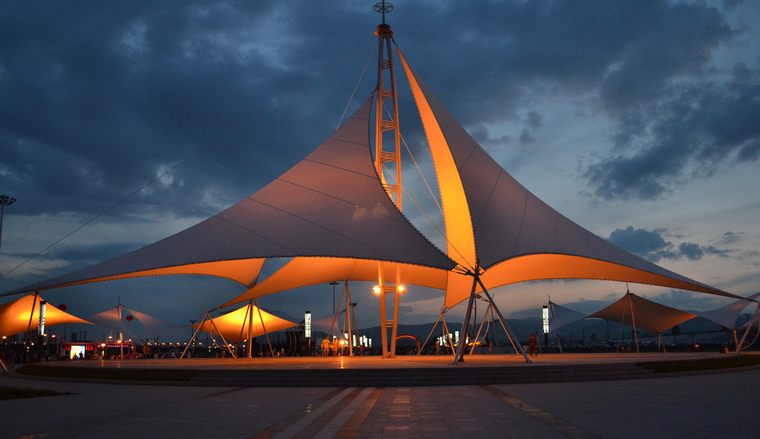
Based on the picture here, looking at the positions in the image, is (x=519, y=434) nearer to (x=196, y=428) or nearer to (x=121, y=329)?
(x=196, y=428)

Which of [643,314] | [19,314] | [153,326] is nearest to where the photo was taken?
[19,314]

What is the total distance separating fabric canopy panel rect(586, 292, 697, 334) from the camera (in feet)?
105

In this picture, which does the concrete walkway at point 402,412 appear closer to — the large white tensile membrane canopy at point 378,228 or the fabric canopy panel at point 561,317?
the large white tensile membrane canopy at point 378,228

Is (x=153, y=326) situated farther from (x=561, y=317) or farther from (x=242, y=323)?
(x=561, y=317)

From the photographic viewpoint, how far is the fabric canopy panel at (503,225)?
16203mm

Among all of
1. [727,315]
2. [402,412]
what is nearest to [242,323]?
[727,315]

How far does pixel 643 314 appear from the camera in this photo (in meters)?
33.1

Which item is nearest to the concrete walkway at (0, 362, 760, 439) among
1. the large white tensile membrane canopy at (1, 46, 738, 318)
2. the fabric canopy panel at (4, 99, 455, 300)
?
the fabric canopy panel at (4, 99, 455, 300)

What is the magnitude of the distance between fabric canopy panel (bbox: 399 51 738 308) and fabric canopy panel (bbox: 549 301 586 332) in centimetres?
1602

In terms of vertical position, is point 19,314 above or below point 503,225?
below

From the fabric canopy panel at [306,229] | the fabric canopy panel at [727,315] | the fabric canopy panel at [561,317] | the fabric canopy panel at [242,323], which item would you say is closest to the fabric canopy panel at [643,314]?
the fabric canopy panel at [727,315]

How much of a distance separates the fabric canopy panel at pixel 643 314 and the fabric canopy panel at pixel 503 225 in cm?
1251

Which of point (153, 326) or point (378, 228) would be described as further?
point (153, 326)

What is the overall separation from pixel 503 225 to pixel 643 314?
21.0 metres
